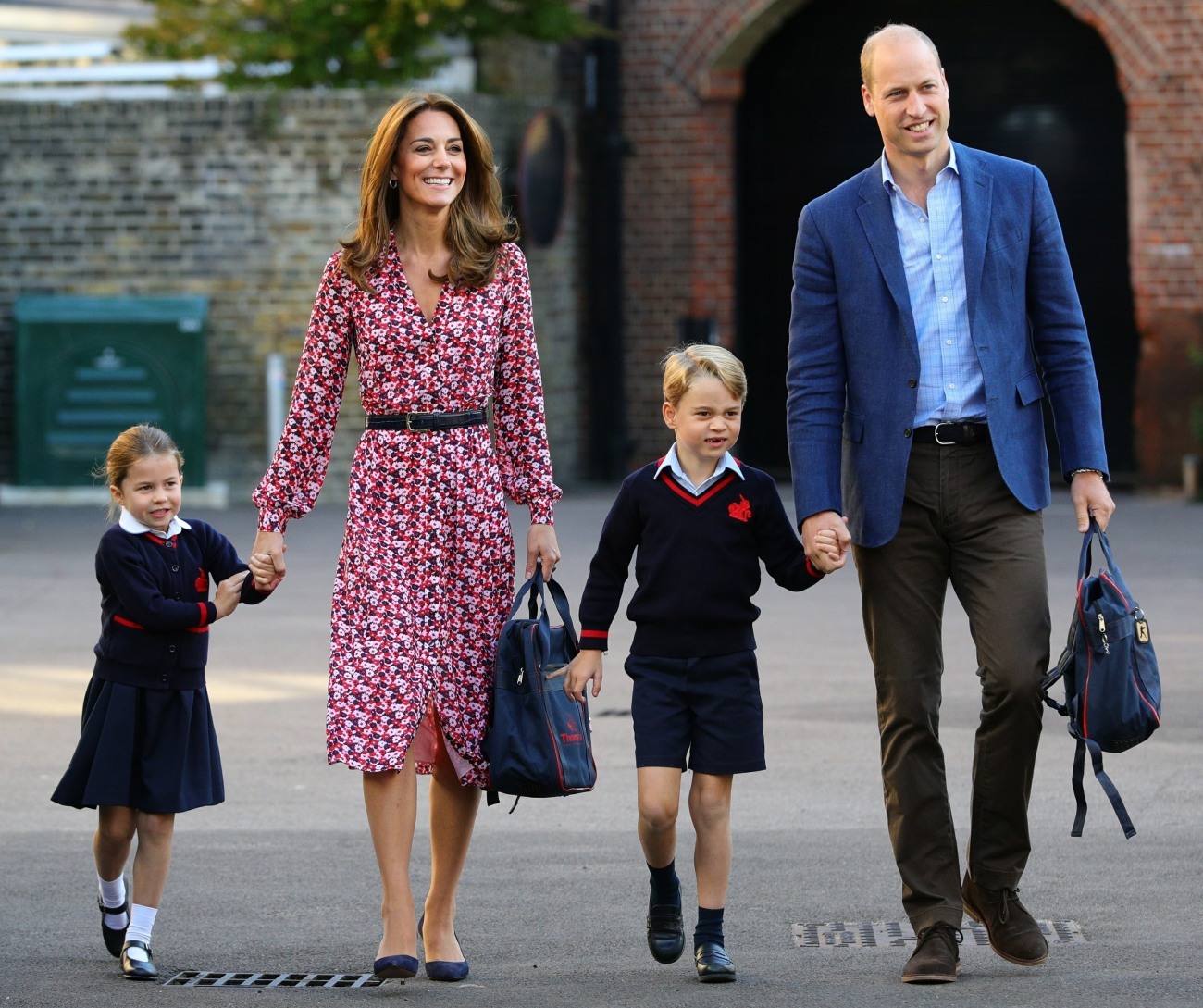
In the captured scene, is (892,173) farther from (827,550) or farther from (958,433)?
(827,550)

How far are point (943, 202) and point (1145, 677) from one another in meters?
1.18

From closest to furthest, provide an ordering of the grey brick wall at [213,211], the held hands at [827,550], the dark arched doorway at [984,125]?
the held hands at [827,550]
the grey brick wall at [213,211]
the dark arched doorway at [984,125]

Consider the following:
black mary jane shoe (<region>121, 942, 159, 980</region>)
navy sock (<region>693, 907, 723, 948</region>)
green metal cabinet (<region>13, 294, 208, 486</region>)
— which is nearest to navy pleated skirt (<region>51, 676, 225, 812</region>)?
black mary jane shoe (<region>121, 942, 159, 980</region>)

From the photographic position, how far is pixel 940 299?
494 centimetres

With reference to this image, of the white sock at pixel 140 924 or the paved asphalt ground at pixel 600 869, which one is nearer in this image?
the paved asphalt ground at pixel 600 869

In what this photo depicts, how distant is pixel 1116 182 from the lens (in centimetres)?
1845

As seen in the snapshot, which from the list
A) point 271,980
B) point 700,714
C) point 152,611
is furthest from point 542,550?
point 271,980

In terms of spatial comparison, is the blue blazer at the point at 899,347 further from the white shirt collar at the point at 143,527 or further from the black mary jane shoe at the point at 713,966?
the white shirt collar at the point at 143,527

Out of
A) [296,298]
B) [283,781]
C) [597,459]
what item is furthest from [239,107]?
[283,781]

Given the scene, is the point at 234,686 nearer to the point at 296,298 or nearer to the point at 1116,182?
the point at 296,298

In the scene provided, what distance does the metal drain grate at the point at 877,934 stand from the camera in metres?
5.14

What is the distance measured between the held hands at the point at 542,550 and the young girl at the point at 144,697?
2.14 feet

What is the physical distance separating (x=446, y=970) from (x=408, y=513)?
1042mm

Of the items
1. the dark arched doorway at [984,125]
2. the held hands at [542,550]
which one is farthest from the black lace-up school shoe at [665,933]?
the dark arched doorway at [984,125]
